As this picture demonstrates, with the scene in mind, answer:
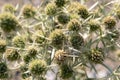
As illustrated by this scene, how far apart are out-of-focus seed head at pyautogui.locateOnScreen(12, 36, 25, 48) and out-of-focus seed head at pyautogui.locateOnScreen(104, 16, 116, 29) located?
72 centimetres

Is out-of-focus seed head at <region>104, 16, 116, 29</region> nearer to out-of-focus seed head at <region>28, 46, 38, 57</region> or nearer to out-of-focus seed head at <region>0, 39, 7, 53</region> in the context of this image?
out-of-focus seed head at <region>28, 46, 38, 57</region>

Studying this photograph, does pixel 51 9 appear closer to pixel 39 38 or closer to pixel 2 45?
pixel 39 38

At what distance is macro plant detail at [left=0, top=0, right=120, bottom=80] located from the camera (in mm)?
2980

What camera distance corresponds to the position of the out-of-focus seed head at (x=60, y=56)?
9.40ft

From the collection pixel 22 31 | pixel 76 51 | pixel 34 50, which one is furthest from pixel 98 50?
pixel 22 31

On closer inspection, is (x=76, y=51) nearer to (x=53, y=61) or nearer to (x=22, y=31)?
(x=53, y=61)

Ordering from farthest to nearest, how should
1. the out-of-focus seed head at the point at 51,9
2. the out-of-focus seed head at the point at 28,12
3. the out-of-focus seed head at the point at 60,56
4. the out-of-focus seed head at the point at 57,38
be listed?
the out-of-focus seed head at the point at 28,12
the out-of-focus seed head at the point at 51,9
the out-of-focus seed head at the point at 57,38
the out-of-focus seed head at the point at 60,56

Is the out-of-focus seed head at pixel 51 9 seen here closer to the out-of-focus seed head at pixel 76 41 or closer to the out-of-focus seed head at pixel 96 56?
the out-of-focus seed head at pixel 76 41

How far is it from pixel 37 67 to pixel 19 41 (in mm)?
291

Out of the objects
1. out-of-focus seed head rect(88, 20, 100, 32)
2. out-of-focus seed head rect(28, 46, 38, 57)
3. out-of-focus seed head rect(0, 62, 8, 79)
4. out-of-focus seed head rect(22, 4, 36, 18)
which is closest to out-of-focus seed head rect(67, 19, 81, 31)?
out-of-focus seed head rect(88, 20, 100, 32)

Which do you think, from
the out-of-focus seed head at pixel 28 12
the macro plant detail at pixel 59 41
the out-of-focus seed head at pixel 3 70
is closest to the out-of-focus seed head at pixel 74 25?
the macro plant detail at pixel 59 41

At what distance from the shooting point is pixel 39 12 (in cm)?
344

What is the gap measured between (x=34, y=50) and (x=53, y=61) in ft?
0.58

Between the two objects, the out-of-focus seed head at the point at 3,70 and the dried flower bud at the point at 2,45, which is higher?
the dried flower bud at the point at 2,45
